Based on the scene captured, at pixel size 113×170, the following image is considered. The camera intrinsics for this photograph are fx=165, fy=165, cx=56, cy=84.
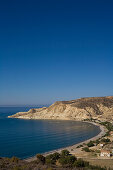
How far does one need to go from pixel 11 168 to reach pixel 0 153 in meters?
21.8

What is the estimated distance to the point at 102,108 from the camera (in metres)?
102

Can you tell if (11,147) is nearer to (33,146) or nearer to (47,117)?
(33,146)

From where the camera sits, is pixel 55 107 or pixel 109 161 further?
pixel 55 107

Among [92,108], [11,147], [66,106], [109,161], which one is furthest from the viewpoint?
[66,106]

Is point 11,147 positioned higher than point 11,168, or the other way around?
point 11,168

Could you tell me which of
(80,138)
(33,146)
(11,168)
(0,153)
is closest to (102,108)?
(80,138)

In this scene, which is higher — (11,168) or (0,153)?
(11,168)

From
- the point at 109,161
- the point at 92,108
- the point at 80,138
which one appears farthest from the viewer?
the point at 92,108

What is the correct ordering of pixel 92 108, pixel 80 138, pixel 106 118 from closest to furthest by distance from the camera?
pixel 80 138
pixel 106 118
pixel 92 108

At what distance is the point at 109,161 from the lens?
2639cm

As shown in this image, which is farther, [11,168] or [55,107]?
[55,107]

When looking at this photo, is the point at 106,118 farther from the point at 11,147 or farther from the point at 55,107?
the point at 11,147

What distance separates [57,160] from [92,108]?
77.4m

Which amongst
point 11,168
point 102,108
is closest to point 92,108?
point 102,108
